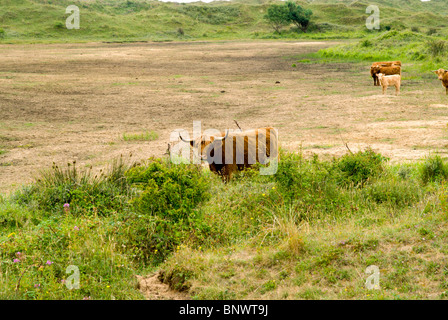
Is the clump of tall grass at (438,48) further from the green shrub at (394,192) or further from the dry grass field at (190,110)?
the green shrub at (394,192)

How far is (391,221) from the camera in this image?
6434mm

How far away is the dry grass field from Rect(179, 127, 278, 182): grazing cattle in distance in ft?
9.11

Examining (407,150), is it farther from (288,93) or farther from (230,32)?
(230,32)

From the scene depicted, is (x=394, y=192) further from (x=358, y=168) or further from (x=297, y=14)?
(x=297, y=14)

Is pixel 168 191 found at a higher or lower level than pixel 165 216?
higher

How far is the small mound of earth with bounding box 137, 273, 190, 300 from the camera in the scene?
5.18 m

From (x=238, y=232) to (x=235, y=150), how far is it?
8.01ft

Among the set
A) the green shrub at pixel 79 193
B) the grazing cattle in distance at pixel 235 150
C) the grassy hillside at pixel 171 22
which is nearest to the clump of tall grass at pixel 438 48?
the grazing cattle in distance at pixel 235 150

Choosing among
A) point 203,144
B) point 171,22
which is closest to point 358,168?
point 203,144

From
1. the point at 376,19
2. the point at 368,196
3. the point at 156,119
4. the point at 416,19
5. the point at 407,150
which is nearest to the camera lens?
the point at 368,196

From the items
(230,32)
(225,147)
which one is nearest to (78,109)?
(225,147)

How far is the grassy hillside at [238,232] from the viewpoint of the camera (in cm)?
508

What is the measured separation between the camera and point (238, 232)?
270 inches

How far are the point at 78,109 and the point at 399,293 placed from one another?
16267 millimetres
